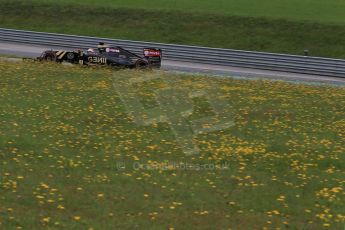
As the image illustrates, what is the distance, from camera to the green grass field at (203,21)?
30.6 metres

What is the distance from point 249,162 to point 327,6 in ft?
105

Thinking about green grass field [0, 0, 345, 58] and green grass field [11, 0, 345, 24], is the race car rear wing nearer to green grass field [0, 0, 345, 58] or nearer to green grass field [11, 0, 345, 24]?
green grass field [0, 0, 345, 58]

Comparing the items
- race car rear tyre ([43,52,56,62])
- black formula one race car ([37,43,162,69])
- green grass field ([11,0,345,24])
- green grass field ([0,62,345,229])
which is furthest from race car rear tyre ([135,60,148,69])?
green grass field ([11,0,345,24])

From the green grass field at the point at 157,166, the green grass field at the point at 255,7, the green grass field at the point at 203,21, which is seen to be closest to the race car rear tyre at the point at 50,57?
the green grass field at the point at 157,166

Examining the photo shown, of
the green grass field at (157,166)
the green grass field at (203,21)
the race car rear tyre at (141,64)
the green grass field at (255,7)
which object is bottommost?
the green grass field at (157,166)

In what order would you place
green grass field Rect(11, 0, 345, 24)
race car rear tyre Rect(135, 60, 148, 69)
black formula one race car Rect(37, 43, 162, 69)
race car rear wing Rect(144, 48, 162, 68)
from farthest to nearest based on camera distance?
green grass field Rect(11, 0, 345, 24) → race car rear wing Rect(144, 48, 162, 68) → race car rear tyre Rect(135, 60, 148, 69) → black formula one race car Rect(37, 43, 162, 69)

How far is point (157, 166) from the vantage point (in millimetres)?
8352

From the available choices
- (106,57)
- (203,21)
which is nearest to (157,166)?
(106,57)

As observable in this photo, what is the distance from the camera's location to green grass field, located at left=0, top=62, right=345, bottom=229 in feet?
21.0

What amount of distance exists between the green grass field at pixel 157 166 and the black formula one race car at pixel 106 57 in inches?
283

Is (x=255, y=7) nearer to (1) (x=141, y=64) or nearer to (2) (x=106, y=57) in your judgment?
(1) (x=141, y=64)

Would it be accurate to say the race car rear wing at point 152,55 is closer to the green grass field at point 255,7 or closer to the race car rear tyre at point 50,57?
the race car rear tyre at point 50,57

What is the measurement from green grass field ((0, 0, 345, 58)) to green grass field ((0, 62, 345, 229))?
55.0 feet

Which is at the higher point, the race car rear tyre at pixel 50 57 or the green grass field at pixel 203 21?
the green grass field at pixel 203 21
